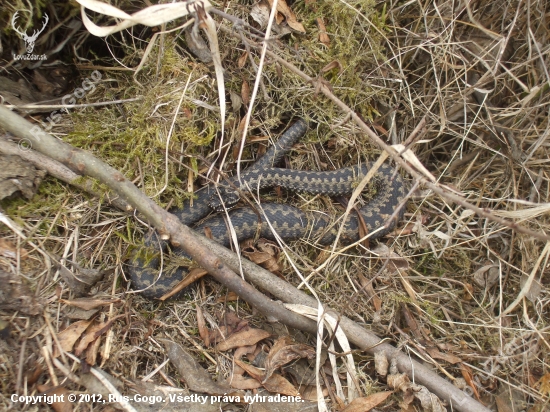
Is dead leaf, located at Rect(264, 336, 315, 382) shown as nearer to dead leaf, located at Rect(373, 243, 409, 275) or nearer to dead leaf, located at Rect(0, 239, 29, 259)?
dead leaf, located at Rect(373, 243, 409, 275)

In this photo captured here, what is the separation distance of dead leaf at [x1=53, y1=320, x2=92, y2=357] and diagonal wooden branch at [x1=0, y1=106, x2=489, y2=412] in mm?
885

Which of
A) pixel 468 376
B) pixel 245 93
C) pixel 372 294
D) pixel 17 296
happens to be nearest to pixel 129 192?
pixel 17 296

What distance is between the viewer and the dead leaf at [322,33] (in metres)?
4.01

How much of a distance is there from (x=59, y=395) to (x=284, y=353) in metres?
1.56

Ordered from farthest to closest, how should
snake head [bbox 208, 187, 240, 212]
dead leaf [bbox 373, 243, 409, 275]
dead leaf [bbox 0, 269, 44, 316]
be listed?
snake head [bbox 208, 187, 240, 212] < dead leaf [bbox 373, 243, 409, 275] < dead leaf [bbox 0, 269, 44, 316]

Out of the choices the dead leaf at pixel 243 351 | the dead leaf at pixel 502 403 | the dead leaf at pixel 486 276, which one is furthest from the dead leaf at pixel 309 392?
the dead leaf at pixel 486 276

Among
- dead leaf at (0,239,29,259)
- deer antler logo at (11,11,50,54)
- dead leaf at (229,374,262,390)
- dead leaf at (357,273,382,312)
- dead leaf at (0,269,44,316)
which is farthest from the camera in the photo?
dead leaf at (357,273,382,312)

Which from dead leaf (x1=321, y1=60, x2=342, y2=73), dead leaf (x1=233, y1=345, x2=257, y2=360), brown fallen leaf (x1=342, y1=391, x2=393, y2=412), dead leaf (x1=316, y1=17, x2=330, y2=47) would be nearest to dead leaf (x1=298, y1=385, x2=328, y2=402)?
brown fallen leaf (x1=342, y1=391, x2=393, y2=412)

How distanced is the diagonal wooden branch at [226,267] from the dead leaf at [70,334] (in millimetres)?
885

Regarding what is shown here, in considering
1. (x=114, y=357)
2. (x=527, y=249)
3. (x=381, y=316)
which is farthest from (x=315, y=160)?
(x=114, y=357)

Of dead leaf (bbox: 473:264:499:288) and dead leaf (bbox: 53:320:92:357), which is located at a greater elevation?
dead leaf (bbox: 473:264:499:288)

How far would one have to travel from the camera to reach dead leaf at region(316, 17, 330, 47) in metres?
4.01

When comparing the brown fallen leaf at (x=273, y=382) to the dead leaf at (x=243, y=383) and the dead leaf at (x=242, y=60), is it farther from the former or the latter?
the dead leaf at (x=242, y=60)

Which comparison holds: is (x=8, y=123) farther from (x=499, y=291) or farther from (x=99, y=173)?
(x=499, y=291)
